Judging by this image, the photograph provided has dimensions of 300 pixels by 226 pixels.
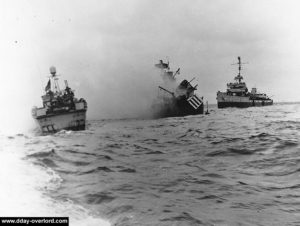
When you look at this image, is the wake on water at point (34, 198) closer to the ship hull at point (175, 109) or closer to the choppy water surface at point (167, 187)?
the choppy water surface at point (167, 187)

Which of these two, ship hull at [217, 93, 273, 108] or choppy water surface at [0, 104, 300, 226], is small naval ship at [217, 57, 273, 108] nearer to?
ship hull at [217, 93, 273, 108]

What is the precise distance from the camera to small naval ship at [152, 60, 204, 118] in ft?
249

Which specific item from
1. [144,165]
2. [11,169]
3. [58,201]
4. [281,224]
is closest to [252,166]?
[144,165]

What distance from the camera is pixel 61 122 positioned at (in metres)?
45.5

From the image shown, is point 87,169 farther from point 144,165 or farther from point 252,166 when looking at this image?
point 252,166

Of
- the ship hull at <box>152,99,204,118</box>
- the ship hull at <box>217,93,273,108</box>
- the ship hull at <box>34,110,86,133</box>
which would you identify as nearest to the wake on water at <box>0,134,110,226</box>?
the ship hull at <box>34,110,86,133</box>

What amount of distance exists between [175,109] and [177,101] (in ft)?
6.17

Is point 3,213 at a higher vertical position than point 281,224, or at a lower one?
higher

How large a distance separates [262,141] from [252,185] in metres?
9.68

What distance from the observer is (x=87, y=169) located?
13.8 m

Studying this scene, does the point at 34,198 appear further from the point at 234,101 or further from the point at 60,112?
the point at 234,101

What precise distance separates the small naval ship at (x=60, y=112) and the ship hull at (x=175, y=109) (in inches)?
1259

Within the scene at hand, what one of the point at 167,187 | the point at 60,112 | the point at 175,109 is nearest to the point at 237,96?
the point at 175,109

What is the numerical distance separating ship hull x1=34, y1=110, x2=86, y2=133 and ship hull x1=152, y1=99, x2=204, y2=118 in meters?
32.8
